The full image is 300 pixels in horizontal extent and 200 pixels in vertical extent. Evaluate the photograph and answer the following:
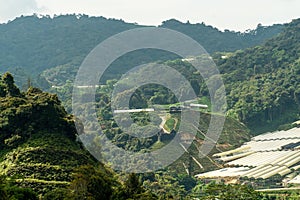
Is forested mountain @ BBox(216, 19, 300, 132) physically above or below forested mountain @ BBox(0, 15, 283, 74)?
below

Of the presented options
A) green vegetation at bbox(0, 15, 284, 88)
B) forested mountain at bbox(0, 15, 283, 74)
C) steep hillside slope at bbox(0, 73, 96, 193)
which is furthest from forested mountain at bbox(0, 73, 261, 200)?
forested mountain at bbox(0, 15, 283, 74)

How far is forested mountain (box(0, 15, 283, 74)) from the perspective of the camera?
106812 millimetres

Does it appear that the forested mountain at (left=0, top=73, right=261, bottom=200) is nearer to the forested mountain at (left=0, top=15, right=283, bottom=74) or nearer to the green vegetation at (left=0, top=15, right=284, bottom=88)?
the green vegetation at (left=0, top=15, right=284, bottom=88)

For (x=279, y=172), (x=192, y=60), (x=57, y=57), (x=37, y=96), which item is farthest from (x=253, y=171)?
(x=57, y=57)

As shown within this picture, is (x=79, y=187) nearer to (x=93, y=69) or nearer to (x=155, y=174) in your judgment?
(x=155, y=174)

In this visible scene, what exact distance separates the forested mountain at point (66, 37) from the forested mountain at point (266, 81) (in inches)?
1320

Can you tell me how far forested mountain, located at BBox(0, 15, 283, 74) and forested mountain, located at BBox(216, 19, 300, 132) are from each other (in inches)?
1320

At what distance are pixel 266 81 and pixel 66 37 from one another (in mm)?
64884

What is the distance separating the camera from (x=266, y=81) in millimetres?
59031

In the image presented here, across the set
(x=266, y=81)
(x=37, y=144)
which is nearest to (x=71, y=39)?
(x=266, y=81)

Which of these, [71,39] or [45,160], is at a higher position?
[71,39]

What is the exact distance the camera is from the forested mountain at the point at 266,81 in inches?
2037

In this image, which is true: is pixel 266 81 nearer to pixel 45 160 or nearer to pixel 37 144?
pixel 37 144

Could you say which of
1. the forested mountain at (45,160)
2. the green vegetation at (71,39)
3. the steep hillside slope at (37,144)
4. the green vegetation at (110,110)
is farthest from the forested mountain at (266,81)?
the steep hillside slope at (37,144)
